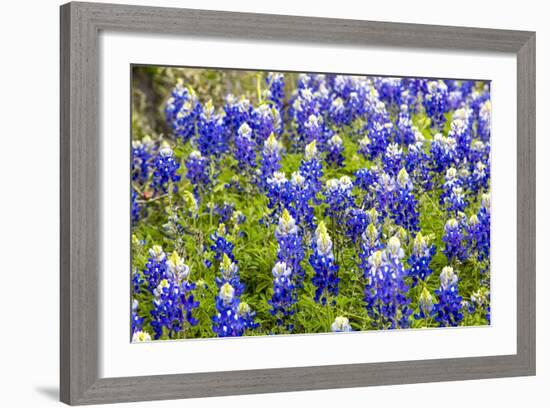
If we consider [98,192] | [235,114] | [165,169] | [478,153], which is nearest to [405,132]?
[478,153]

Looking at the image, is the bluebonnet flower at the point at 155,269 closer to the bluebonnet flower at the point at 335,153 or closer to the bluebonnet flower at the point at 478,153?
the bluebonnet flower at the point at 335,153

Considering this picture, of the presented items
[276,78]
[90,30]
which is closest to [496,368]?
[276,78]

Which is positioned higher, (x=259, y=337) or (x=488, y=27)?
(x=488, y=27)

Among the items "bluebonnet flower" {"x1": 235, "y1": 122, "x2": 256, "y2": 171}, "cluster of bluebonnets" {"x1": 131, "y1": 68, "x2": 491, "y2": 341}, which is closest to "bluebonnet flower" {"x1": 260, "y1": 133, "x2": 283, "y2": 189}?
"cluster of bluebonnets" {"x1": 131, "y1": 68, "x2": 491, "y2": 341}

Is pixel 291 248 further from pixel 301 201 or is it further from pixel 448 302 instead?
pixel 448 302

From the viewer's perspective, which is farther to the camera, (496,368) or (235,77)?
(235,77)

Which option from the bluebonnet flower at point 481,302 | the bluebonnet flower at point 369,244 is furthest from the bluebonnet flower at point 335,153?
the bluebonnet flower at point 481,302

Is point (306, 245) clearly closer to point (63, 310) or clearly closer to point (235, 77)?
point (63, 310)
